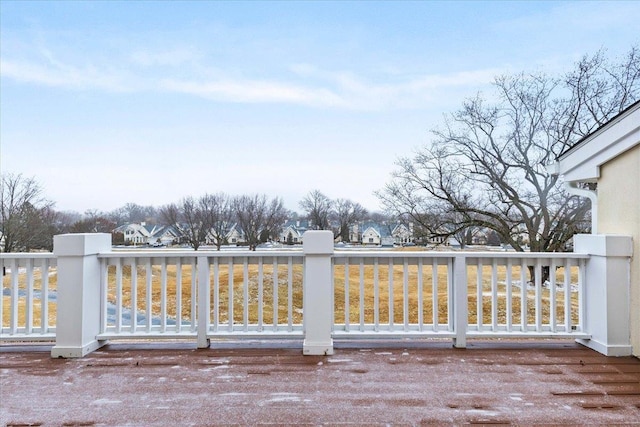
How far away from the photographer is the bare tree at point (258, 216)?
5.53 m

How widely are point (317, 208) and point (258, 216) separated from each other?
3.93 ft

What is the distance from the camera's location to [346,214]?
7113mm

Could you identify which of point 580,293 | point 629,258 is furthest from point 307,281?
point 629,258

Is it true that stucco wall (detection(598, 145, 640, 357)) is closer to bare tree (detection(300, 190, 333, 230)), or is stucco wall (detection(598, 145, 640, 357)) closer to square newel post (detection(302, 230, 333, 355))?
square newel post (detection(302, 230, 333, 355))

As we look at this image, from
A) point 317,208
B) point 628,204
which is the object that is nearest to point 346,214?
point 317,208

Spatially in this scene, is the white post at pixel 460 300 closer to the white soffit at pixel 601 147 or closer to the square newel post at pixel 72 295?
the white soffit at pixel 601 147

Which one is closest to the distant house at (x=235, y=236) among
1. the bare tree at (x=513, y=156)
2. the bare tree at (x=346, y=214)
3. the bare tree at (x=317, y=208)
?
the bare tree at (x=317, y=208)

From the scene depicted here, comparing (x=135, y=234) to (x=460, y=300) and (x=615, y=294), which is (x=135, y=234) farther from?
(x=615, y=294)

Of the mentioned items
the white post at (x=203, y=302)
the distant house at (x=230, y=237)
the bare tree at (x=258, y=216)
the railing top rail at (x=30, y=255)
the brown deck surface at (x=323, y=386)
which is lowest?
the brown deck surface at (x=323, y=386)

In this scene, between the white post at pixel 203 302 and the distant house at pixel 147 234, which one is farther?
the distant house at pixel 147 234

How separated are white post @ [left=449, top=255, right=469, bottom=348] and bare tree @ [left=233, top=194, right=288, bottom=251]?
2.51 metres

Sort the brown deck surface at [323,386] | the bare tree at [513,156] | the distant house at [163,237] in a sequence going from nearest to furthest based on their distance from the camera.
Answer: the brown deck surface at [323,386]
the distant house at [163,237]
the bare tree at [513,156]

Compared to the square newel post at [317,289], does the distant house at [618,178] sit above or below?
above

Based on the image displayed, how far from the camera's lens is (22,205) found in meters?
8.81
